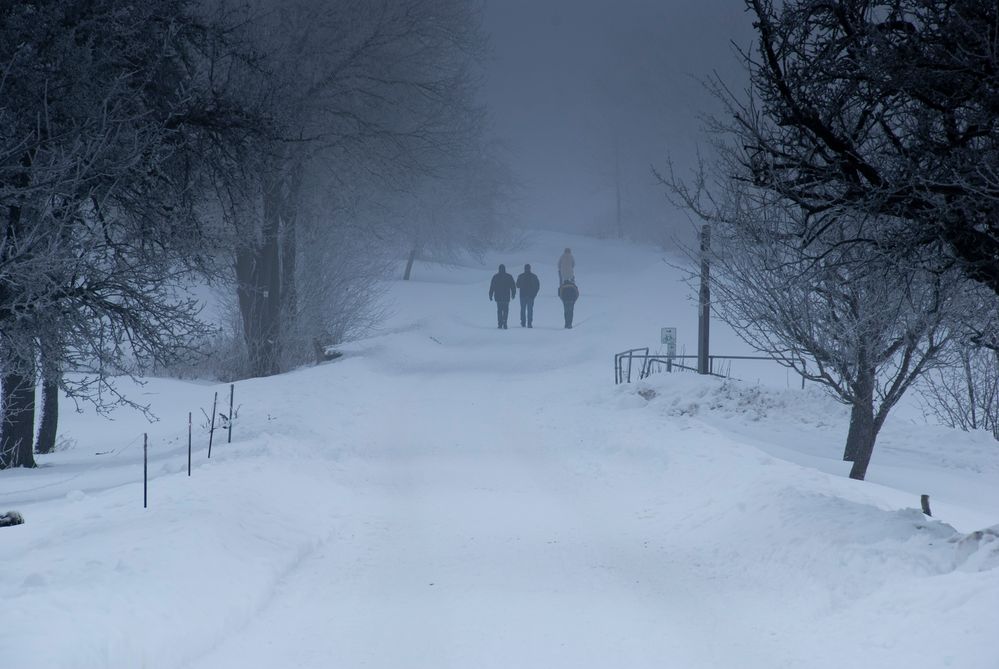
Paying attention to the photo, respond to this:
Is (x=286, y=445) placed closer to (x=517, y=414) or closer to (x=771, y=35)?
(x=517, y=414)

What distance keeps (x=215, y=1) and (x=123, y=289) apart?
10420 millimetres

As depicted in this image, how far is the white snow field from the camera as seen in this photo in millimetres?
5723

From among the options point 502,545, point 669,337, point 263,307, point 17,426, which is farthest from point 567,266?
point 502,545

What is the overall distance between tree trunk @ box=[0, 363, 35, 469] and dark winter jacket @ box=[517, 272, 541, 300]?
20285 mm

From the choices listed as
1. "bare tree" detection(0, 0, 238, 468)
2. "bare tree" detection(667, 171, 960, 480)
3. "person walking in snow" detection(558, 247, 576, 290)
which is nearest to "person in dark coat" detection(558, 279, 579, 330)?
"person walking in snow" detection(558, 247, 576, 290)

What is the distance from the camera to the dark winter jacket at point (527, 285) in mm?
32406

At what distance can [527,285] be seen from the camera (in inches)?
1283

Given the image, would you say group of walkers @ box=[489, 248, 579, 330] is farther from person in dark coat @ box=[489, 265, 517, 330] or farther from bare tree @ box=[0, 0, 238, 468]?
bare tree @ box=[0, 0, 238, 468]

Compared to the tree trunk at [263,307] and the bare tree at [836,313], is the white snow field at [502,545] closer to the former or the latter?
the bare tree at [836,313]

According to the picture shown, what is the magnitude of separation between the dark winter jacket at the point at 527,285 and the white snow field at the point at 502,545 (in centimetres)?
1559

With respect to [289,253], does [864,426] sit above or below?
below

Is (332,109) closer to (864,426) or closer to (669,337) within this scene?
(669,337)

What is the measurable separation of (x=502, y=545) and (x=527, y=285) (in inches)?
954

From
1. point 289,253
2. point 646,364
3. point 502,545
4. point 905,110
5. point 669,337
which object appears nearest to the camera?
point 905,110
